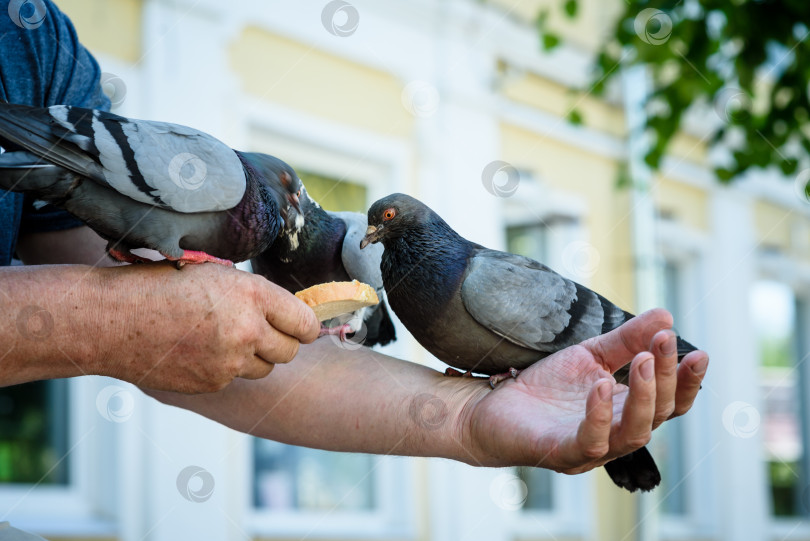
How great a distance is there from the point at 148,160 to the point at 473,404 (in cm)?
90

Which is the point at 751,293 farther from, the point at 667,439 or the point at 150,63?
the point at 150,63

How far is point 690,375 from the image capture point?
1.64 metres

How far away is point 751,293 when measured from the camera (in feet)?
34.0

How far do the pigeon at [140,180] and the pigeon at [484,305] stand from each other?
1.37ft

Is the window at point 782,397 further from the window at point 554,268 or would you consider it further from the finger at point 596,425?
the finger at point 596,425

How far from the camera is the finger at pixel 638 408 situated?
152cm

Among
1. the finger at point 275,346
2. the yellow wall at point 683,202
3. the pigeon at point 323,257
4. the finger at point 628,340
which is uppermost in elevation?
the yellow wall at point 683,202

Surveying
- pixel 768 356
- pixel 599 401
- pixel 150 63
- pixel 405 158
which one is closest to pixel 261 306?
pixel 599 401

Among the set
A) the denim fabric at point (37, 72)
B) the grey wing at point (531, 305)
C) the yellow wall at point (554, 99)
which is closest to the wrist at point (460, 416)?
the grey wing at point (531, 305)

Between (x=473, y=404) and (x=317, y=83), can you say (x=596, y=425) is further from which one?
(x=317, y=83)

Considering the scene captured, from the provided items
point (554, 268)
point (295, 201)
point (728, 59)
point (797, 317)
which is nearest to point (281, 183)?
point (295, 201)

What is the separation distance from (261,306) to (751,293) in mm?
9625

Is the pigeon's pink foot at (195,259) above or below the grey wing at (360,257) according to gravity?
below

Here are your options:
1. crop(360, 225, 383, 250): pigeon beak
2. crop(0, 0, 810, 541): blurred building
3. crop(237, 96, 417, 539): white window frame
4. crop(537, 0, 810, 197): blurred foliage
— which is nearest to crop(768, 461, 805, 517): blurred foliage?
crop(0, 0, 810, 541): blurred building
